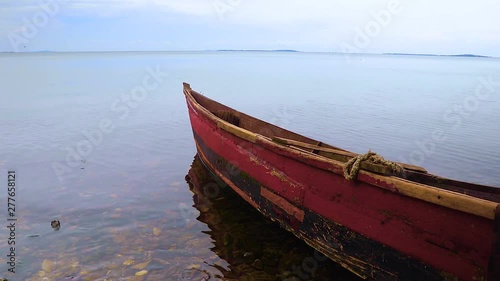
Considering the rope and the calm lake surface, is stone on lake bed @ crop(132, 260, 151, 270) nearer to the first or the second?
the calm lake surface

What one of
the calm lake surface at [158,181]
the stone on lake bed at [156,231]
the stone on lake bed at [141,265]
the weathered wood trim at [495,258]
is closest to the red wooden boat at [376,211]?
the weathered wood trim at [495,258]

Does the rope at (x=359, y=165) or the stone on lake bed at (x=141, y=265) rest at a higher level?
the rope at (x=359, y=165)

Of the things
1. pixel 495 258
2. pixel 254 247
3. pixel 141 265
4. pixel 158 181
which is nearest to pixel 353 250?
pixel 495 258

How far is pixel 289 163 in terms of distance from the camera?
5.73 m

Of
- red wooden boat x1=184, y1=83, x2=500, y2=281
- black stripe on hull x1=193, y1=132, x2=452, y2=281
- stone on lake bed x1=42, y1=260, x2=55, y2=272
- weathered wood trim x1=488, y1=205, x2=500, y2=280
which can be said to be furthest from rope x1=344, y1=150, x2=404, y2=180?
stone on lake bed x1=42, y1=260, x2=55, y2=272

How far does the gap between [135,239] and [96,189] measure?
9.66 ft

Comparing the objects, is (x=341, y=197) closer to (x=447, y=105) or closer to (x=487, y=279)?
(x=487, y=279)

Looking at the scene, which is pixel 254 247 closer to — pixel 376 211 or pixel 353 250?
pixel 353 250

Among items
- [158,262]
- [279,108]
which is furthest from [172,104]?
[158,262]

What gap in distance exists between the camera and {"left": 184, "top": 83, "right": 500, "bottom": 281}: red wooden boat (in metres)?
3.71

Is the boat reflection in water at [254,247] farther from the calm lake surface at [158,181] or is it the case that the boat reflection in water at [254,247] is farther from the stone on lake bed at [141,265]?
the stone on lake bed at [141,265]

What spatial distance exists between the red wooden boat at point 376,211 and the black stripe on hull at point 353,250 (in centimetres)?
1

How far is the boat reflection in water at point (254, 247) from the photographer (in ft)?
18.3

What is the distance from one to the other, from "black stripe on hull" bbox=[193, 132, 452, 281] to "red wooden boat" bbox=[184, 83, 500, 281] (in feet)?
0.04
